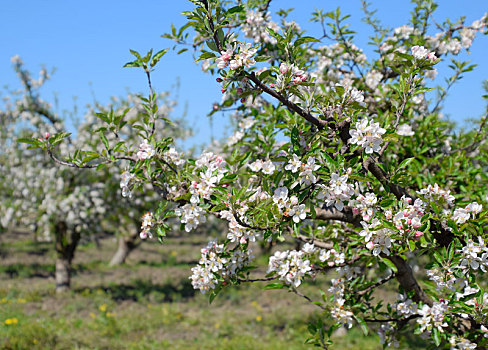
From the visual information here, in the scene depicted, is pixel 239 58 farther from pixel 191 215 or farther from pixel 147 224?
pixel 147 224

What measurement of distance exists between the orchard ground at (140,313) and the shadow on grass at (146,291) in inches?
0.9

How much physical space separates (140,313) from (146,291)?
191 cm

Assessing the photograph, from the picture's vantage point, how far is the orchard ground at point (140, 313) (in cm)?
617

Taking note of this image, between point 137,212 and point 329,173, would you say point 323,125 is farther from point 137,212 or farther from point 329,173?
point 137,212

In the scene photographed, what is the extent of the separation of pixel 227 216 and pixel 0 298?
27.1ft

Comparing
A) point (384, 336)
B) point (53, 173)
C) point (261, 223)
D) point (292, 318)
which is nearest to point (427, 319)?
point (384, 336)

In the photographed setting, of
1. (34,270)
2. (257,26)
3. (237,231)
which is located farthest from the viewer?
(34,270)

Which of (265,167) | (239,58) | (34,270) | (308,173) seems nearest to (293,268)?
(265,167)

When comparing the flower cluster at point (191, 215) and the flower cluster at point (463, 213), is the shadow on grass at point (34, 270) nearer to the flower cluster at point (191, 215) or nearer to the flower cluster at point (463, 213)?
the flower cluster at point (191, 215)

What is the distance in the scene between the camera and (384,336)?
3082 millimetres

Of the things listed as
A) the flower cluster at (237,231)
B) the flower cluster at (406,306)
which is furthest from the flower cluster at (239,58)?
the flower cluster at (406,306)

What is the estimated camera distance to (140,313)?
25.9ft

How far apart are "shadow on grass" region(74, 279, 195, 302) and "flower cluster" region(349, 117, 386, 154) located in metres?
7.97

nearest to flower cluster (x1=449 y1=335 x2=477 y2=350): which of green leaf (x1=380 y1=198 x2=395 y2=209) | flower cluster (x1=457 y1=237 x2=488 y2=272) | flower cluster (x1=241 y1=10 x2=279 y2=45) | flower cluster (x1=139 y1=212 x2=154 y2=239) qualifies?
flower cluster (x1=457 y1=237 x2=488 y2=272)
